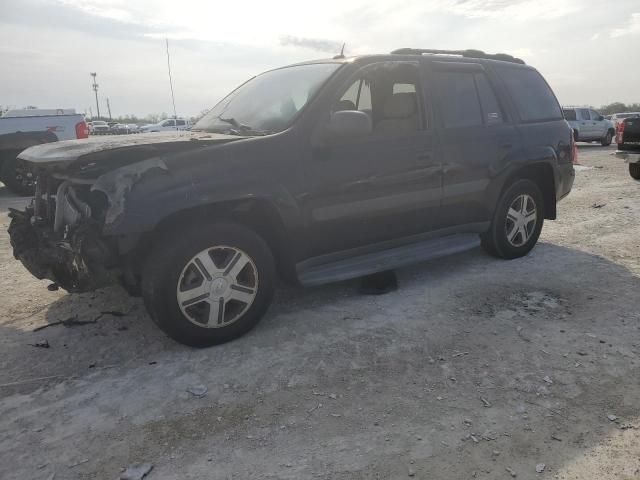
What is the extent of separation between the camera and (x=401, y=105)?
14.0 feet

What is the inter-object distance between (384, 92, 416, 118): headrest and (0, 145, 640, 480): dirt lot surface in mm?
1521

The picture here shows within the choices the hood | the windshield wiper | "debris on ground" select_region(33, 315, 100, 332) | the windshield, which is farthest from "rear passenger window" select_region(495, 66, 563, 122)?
"debris on ground" select_region(33, 315, 100, 332)

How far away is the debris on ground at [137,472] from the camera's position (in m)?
2.21

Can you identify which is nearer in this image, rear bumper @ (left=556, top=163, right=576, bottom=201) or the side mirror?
the side mirror

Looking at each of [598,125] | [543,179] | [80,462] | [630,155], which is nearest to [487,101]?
[543,179]

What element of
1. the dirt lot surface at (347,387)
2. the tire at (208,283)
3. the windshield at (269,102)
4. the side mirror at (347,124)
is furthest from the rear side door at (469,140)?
the tire at (208,283)

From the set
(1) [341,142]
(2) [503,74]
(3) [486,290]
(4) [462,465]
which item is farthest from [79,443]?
(2) [503,74]

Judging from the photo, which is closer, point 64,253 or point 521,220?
point 64,253

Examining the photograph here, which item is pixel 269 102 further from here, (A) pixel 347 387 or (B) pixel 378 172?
(A) pixel 347 387

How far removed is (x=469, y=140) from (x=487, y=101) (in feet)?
1.88

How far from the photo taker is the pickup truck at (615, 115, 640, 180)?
32.6ft

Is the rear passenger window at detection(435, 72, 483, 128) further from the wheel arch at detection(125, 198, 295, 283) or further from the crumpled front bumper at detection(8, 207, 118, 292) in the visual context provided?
the crumpled front bumper at detection(8, 207, 118, 292)

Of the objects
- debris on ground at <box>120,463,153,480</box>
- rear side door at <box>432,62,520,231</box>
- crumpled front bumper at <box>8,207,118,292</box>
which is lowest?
debris on ground at <box>120,463,153,480</box>

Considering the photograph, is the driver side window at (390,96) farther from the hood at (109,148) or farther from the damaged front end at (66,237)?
the damaged front end at (66,237)
